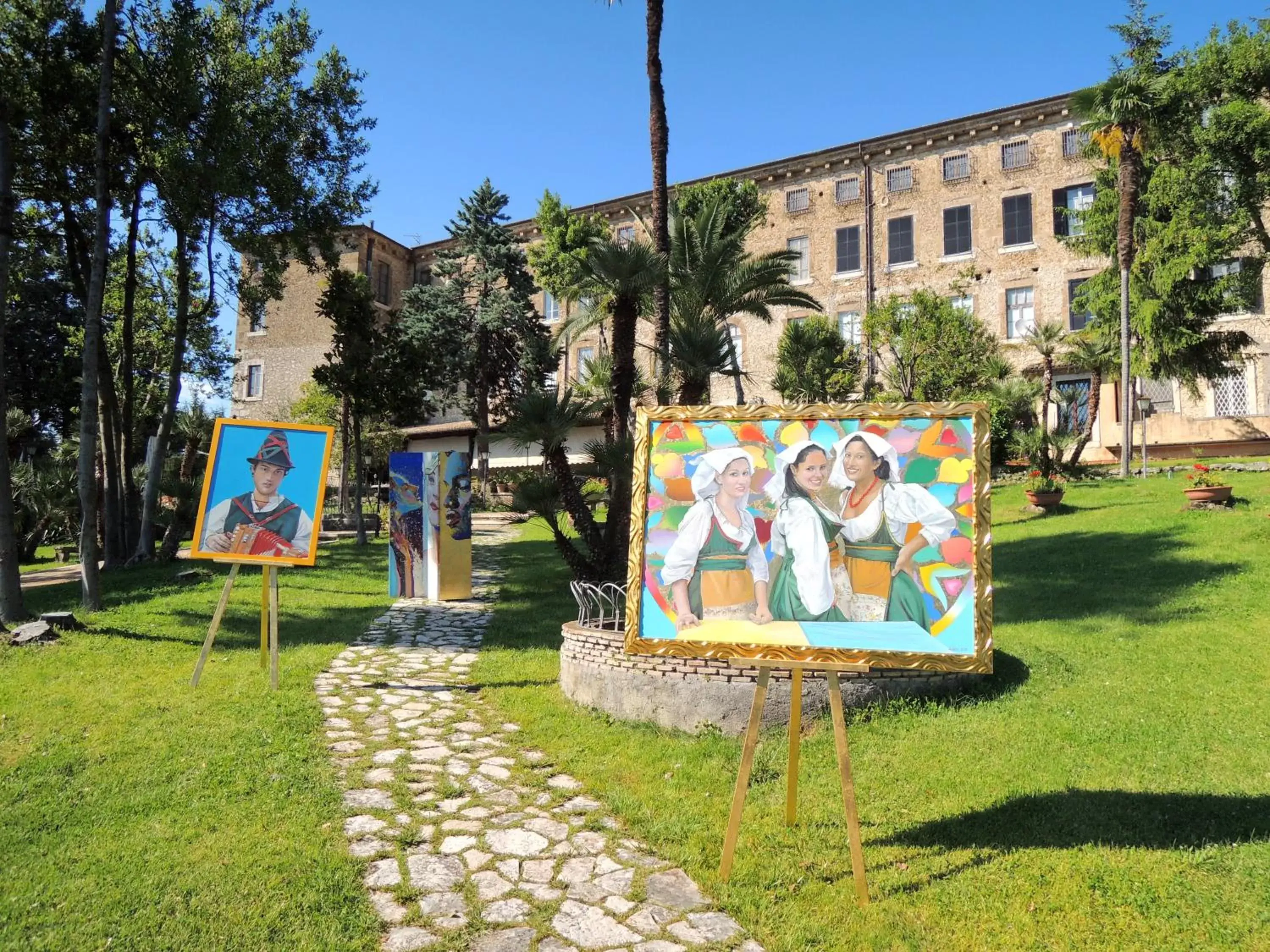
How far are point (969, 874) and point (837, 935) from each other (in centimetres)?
85

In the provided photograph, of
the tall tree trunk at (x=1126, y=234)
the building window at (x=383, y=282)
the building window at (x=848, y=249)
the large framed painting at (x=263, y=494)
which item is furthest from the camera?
the building window at (x=383, y=282)

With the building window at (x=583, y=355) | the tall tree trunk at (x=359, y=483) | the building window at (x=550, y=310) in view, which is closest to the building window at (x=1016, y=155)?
the building window at (x=583, y=355)

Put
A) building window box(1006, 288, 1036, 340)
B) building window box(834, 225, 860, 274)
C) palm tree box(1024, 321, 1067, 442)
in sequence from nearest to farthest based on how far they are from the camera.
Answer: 1. palm tree box(1024, 321, 1067, 442)
2. building window box(1006, 288, 1036, 340)
3. building window box(834, 225, 860, 274)

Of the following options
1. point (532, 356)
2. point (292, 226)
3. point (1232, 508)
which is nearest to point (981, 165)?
point (532, 356)

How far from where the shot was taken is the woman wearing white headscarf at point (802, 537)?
4.18 metres

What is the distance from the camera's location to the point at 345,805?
4801mm

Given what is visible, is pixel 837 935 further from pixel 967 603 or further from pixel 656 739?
pixel 656 739

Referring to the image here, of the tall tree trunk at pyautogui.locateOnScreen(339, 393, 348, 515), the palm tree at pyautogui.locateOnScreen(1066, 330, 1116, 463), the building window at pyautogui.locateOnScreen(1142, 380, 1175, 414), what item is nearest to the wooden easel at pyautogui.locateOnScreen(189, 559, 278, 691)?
the tall tree trunk at pyautogui.locateOnScreen(339, 393, 348, 515)

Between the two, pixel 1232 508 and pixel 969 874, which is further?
pixel 1232 508

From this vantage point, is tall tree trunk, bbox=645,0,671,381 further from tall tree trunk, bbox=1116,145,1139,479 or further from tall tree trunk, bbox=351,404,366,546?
tall tree trunk, bbox=1116,145,1139,479

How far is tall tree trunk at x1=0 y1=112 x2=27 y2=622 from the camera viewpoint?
945 cm

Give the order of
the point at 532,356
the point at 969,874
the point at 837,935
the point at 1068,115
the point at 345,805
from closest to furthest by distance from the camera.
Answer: the point at 837,935
the point at 969,874
the point at 345,805
the point at 1068,115
the point at 532,356

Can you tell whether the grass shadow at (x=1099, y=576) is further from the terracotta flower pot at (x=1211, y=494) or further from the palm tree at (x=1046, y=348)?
the palm tree at (x=1046, y=348)

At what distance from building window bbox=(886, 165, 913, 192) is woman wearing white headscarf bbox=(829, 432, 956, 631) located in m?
32.1
